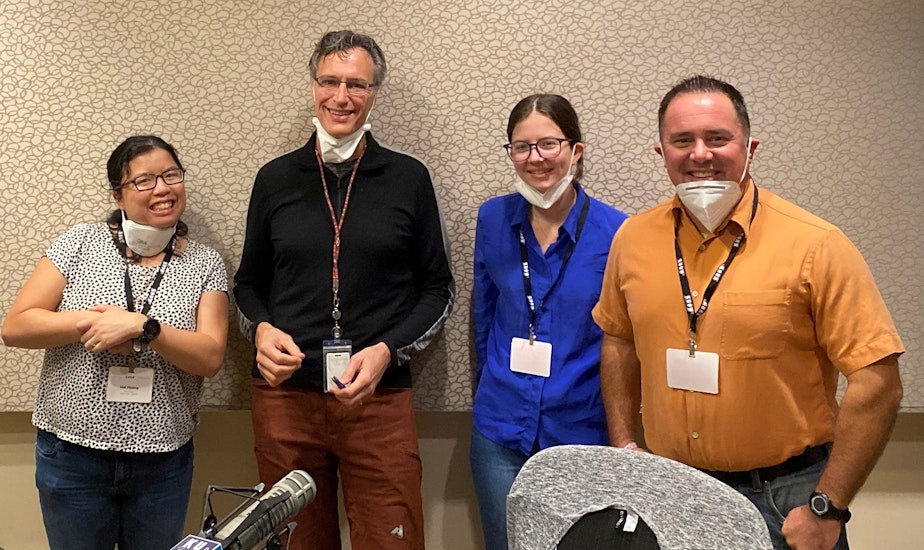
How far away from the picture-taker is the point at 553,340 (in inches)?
72.5

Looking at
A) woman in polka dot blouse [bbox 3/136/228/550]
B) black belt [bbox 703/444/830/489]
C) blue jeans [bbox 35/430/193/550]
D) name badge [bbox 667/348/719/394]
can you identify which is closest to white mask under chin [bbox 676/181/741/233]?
name badge [bbox 667/348/719/394]

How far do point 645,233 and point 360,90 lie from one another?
0.92 m

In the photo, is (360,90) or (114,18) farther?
(114,18)

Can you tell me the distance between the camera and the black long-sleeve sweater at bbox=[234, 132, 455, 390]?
191 centimetres

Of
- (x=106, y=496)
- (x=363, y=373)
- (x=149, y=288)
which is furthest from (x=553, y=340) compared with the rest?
(x=106, y=496)

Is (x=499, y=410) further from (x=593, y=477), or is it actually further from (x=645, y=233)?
(x=593, y=477)

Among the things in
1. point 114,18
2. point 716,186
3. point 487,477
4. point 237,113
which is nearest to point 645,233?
point 716,186

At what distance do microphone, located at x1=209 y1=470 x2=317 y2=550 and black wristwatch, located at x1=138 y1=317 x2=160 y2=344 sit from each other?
2.75 feet

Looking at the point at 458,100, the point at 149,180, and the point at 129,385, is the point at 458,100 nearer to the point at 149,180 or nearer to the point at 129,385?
Result: the point at 149,180

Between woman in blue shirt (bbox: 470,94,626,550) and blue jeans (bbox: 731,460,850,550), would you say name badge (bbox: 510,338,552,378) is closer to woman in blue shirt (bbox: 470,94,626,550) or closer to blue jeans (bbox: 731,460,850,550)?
woman in blue shirt (bbox: 470,94,626,550)

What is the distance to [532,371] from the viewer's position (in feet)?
6.02

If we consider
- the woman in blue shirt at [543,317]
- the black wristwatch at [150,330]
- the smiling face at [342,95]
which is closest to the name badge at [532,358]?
the woman in blue shirt at [543,317]

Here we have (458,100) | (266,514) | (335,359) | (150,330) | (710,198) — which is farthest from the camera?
(458,100)

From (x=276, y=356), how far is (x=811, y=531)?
1348mm
